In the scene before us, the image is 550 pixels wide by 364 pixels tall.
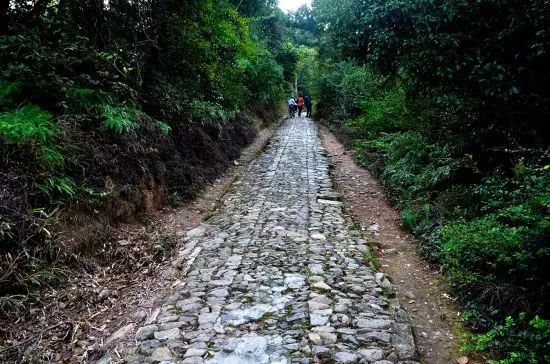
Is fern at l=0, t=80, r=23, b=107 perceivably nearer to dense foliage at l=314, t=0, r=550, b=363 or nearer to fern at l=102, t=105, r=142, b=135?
fern at l=102, t=105, r=142, b=135

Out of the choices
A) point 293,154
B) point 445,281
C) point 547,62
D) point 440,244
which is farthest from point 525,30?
point 293,154

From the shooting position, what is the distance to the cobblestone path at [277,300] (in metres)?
3.05

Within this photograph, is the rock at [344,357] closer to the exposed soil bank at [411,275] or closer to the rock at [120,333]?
the exposed soil bank at [411,275]

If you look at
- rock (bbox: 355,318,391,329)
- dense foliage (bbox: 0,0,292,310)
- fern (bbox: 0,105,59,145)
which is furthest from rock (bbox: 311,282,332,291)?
fern (bbox: 0,105,59,145)

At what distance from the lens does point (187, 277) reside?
436 cm

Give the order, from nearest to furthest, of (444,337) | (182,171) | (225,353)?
(225,353), (444,337), (182,171)

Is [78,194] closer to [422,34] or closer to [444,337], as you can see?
[444,337]

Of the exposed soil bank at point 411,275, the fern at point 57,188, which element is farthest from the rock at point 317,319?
the fern at point 57,188

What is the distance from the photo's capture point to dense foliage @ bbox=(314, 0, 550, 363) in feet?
10.8

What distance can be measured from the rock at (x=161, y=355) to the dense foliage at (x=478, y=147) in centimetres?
242

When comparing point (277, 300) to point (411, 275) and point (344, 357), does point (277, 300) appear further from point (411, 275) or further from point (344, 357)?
point (411, 275)

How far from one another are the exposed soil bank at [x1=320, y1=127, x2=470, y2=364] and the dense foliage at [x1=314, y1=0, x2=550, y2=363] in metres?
0.19

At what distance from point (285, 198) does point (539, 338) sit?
17.3 feet

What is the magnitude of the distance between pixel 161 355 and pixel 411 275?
3003mm
